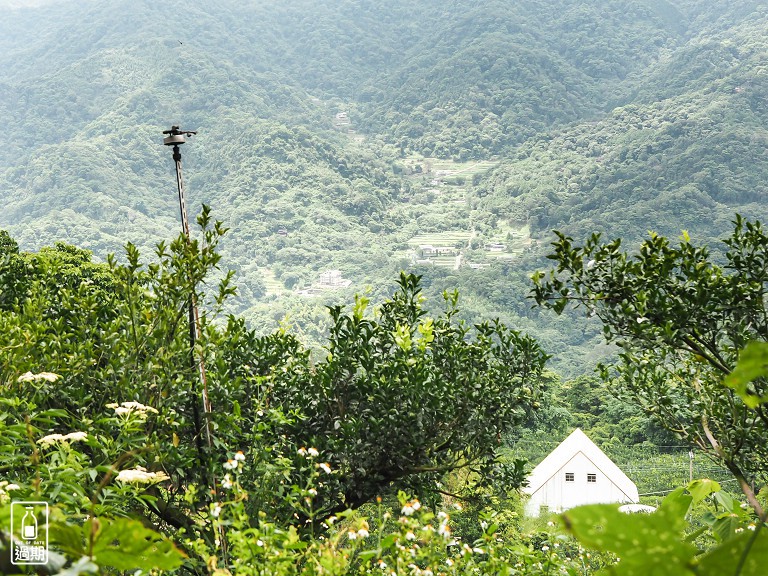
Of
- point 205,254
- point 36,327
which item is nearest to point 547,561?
point 205,254

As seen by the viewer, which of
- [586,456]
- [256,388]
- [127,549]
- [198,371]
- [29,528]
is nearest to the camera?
[127,549]

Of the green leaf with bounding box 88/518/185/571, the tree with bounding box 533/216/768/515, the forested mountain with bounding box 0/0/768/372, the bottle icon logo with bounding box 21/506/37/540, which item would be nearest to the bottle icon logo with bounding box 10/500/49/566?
the bottle icon logo with bounding box 21/506/37/540

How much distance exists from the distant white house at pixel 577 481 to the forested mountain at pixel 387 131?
901 inches

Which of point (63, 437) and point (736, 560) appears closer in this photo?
point (736, 560)

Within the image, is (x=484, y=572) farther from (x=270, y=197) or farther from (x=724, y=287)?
(x=270, y=197)

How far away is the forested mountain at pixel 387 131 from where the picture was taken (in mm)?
62875

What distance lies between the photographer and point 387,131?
306ft

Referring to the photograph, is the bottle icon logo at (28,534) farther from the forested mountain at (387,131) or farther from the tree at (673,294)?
the forested mountain at (387,131)

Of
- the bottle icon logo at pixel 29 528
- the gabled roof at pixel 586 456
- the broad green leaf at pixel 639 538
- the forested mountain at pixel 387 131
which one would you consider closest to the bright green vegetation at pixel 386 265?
the broad green leaf at pixel 639 538

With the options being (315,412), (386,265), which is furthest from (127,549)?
(386,265)

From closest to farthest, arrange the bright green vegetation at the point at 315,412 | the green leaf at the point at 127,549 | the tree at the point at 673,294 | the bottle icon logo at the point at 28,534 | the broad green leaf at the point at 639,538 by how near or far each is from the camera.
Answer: the broad green leaf at the point at 639,538, the green leaf at the point at 127,549, the bottle icon logo at the point at 28,534, the bright green vegetation at the point at 315,412, the tree at the point at 673,294

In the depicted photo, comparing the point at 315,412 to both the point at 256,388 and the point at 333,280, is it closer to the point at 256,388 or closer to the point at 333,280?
the point at 256,388

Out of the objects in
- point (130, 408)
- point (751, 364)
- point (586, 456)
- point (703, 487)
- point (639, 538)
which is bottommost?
point (586, 456)

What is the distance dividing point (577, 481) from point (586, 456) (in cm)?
93
